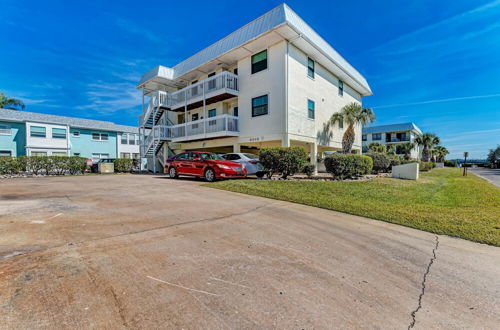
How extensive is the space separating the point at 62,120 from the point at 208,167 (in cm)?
2886

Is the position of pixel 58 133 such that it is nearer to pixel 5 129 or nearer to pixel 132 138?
pixel 5 129

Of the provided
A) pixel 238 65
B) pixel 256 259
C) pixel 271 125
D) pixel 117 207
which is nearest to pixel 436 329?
pixel 256 259

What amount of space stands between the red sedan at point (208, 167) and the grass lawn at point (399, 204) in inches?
56.1

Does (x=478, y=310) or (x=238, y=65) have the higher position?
(x=238, y=65)

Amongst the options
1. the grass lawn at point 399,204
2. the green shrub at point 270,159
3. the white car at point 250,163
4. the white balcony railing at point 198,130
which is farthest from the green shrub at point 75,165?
the green shrub at point 270,159

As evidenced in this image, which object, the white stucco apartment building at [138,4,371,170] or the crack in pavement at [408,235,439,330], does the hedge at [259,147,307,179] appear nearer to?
the white stucco apartment building at [138,4,371,170]

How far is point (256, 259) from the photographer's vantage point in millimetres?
3154

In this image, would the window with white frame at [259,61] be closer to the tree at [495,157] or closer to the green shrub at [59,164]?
the green shrub at [59,164]

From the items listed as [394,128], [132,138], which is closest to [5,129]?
[132,138]

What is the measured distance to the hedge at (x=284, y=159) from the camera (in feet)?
36.8

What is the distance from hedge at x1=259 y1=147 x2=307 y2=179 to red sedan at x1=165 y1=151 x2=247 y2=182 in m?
1.39

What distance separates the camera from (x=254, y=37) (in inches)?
529

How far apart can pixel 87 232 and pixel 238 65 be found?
15.4m

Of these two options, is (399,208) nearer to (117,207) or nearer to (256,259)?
(256,259)
